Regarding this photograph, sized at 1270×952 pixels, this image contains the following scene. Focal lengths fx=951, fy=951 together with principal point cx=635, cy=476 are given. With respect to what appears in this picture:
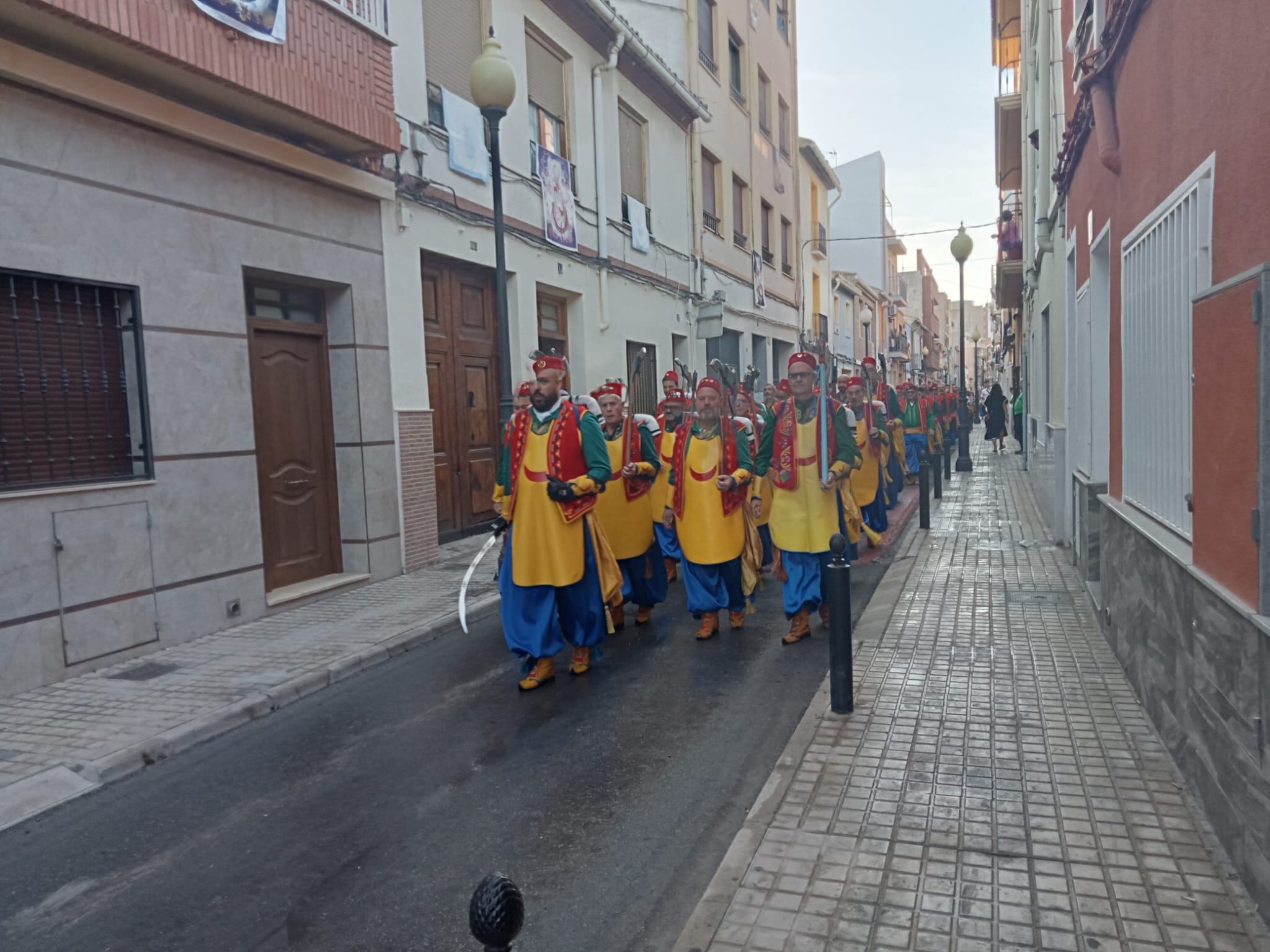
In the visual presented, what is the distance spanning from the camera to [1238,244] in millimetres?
3141

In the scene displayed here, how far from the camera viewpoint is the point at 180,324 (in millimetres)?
7125

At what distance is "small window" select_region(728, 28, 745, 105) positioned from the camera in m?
21.3

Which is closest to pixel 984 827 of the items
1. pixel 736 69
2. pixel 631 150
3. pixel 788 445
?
pixel 788 445

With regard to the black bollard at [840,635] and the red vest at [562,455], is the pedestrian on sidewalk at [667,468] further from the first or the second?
the black bollard at [840,635]

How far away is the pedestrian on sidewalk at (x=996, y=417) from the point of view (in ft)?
87.6

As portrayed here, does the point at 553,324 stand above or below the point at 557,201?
below

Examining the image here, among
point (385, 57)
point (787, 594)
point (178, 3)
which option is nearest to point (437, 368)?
point (385, 57)

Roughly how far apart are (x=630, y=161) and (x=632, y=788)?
45.1 ft

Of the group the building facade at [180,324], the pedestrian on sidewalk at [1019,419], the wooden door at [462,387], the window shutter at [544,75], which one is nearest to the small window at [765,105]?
the pedestrian on sidewalk at [1019,419]

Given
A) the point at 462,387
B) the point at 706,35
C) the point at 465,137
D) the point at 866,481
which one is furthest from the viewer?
the point at 706,35

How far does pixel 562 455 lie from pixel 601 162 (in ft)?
32.2

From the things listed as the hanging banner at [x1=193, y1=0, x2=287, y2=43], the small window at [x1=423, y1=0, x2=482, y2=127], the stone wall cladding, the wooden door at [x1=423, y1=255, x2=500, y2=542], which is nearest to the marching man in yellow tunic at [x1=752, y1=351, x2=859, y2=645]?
the stone wall cladding

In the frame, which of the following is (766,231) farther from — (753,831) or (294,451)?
(753,831)

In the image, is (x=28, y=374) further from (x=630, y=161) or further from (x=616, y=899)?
(x=630, y=161)
